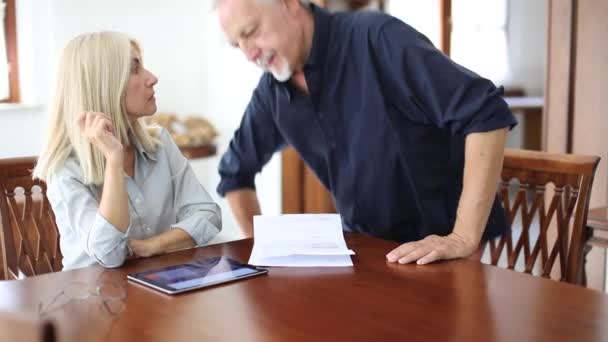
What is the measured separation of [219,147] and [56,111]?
2.72 meters

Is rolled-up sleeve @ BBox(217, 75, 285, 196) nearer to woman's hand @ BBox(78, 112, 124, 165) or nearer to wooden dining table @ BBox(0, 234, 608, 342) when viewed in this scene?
woman's hand @ BBox(78, 112, 124, 165)

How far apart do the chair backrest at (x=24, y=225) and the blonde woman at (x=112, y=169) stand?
14cm

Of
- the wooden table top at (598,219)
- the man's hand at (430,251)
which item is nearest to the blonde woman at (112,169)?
the man's hand at (430,251)

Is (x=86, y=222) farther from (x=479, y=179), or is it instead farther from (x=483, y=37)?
(x=483, y=37)

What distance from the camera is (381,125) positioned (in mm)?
1617

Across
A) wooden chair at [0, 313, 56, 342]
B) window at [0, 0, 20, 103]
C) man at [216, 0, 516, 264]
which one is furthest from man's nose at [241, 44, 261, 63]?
window at [0, 0, 20, 103]

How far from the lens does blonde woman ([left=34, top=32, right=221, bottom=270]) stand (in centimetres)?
145

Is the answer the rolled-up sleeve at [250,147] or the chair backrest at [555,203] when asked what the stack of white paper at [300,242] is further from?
the chair backrest at [555,203]

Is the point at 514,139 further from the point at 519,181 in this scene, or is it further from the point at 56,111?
the point at 56,111

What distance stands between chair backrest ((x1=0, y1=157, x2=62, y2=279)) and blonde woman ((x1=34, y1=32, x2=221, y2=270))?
14cm

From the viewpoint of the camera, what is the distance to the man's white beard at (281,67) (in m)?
1.62

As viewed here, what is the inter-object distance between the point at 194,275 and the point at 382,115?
58 cm

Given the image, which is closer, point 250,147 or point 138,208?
point 138,208

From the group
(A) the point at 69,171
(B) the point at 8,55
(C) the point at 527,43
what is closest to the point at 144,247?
(A) the point at 69,171
